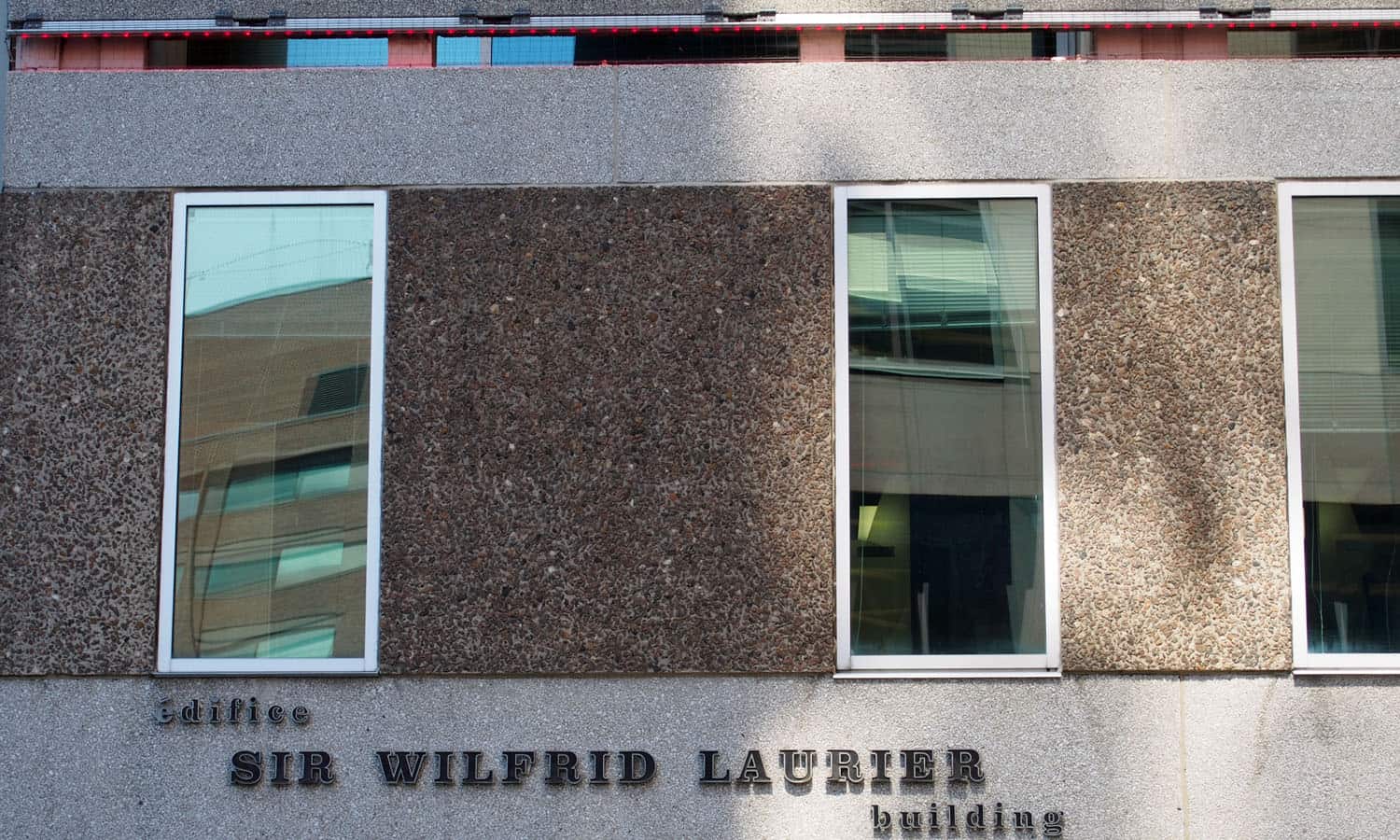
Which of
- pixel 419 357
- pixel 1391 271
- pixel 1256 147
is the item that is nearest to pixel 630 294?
pixel 419 357

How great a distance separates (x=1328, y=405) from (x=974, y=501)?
1652mm

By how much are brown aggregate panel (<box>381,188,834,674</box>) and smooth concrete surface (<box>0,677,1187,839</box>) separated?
0.64ft

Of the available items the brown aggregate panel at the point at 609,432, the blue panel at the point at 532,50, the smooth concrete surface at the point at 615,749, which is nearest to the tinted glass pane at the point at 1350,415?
the smooth concrete surface at the point at 615,749

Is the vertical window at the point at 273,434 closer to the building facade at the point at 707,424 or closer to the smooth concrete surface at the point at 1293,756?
the building facade at the point at 707,424

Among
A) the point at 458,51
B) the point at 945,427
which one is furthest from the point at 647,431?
the point at 458,51

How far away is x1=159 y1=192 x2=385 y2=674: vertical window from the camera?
643 cm

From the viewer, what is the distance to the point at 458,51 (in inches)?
266

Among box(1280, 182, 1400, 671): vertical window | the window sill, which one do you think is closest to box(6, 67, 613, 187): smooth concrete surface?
the window sill

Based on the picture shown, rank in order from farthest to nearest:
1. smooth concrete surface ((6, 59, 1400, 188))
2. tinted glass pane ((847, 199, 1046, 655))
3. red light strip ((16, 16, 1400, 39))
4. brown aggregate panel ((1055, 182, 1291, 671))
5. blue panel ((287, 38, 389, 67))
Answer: blue panel ((287, 38, 389, 67)) < red light strip ((16, 16, 1400, 39)) < smooth concrete surface ((6, 59, 1400, 188)) < tinted glass pane ((847, 199, 1046, 655)) < brown aggregate panel ((1055, 182, 1291, 671))

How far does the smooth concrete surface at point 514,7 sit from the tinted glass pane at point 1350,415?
3.54 ft

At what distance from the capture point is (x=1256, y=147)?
21.4 feet

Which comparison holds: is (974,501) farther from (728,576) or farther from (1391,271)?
(1391,271)

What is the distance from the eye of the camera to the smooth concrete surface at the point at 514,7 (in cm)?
668

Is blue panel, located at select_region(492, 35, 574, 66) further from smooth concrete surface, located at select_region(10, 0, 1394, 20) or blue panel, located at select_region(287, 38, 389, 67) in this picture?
blue panel, located at select_region(287, 38, 389, 67)
